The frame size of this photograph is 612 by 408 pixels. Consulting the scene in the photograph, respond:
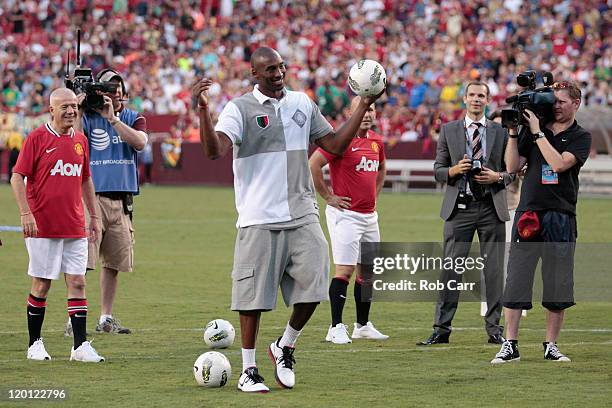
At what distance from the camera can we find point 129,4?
45719mm

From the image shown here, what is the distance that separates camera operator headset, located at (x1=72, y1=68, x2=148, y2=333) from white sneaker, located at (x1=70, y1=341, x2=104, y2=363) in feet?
5.39

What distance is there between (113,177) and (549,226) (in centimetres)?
414

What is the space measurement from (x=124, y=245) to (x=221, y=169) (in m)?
24.2

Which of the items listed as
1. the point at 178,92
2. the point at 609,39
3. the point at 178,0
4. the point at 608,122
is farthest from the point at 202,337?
the point at 178,0

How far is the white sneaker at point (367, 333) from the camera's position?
11656 mm

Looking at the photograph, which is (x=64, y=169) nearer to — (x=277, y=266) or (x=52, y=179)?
(x=52, y=179)

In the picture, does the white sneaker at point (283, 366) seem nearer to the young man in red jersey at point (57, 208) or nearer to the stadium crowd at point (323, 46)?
the young man in red jersey at point (57, 208)

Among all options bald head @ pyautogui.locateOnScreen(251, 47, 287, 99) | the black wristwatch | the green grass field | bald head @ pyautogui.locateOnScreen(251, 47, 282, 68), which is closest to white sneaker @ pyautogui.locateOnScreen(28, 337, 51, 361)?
the green grass field

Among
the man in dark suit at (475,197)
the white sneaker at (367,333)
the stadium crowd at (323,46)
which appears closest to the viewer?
the man in dark suit at (475,197)

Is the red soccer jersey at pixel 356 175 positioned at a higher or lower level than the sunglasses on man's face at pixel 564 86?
lower

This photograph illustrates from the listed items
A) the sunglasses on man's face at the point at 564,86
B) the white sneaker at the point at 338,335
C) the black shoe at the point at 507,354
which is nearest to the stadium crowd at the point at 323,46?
the white sneaker at the point at 338,335

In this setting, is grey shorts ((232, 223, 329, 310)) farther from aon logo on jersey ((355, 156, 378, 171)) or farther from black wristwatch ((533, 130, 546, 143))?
aon logo on jersey ((355, 156, 378, 171))

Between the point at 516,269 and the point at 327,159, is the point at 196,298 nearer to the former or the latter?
the point at 327,159

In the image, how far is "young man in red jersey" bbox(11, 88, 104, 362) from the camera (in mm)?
10141
